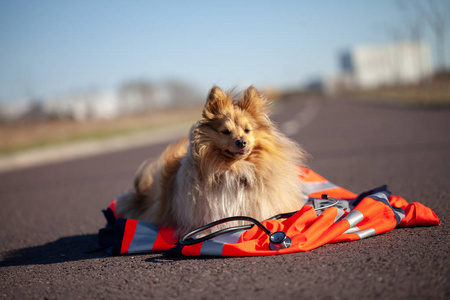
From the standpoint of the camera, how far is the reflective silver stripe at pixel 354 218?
4.18m

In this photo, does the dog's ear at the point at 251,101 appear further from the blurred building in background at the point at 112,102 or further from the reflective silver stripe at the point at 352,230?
the blurred building in background at the point at 112,102

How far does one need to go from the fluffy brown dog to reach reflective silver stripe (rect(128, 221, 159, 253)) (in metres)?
0.26

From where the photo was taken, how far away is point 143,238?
4.61 meters

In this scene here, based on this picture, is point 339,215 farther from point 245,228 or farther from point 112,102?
point 112,102

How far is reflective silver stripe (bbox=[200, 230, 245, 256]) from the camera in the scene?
4.08 m

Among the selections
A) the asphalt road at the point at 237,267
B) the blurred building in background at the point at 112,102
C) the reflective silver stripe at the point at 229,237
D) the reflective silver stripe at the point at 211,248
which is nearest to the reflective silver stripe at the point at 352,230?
the asphalt road at the point at 237,267

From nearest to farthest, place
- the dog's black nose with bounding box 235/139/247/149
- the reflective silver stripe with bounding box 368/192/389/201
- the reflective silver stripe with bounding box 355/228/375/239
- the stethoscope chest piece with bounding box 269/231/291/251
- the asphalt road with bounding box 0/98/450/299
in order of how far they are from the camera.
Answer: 1. the asphalt road with bounding box 0/98/450/299
2. the stethoscope chest piece with bounding box 269/231/291/251
3. the reflective silver stripe with bounding box 355/228/375/239
4. the dog's black nose with bounding box 235/139/247/149
5. the reflective silver stripe with bounding box 368/192/389/201

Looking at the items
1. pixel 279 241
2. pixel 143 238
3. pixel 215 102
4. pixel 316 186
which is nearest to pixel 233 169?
pixel 215 102

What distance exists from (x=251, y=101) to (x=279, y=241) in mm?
1713

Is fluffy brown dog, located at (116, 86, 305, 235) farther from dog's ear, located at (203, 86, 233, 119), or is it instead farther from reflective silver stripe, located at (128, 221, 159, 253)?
reflective silver stripe, located at (128, 221, 159, 253)

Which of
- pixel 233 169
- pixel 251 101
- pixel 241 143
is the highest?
pixel 251 101

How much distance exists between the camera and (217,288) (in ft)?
10.8

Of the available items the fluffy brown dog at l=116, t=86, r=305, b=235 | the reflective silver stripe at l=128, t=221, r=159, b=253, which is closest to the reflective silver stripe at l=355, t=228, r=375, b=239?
the fluffy brown dog at l=116, t=86, r=305, b=235

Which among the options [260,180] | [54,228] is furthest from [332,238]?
[54,228]
